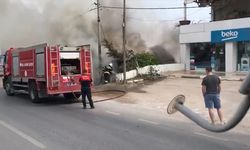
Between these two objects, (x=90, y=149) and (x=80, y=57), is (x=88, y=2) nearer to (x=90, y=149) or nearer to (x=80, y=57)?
(x=80, y=57)

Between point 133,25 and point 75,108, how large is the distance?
27.9 metres

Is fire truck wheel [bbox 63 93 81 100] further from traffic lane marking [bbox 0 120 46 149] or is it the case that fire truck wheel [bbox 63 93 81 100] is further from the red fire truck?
traffic lane marking [bbox 0 120 46 149]

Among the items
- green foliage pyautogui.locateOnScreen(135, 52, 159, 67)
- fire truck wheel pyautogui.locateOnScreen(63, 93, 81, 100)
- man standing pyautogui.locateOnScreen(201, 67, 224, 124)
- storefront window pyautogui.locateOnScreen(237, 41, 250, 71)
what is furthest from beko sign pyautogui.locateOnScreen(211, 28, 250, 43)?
man standing pyautogui.locateOnScreen(201, 67, 224, 124)

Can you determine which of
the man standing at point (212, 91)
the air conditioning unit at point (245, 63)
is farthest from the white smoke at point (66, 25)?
the man standing at point (212, 91)

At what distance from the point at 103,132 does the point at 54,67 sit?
755 centimetres

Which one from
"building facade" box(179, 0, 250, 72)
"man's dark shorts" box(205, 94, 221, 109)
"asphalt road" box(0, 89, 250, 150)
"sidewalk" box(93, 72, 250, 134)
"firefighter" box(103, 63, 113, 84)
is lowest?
"asphalt road" box(0, 89, 250, 150)

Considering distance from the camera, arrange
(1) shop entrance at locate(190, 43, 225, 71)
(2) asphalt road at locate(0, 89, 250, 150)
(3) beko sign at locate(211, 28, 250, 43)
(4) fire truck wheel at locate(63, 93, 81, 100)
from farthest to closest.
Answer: (1) shop entrance at locate(190, 43, 225, 71) < (3) beko sign at locate(211, 28, 250, 43) < (4) fire truck wheel at locate(63, 93, 81, 100) < (2) asphalt road at locate(0, 89, 250, 150)

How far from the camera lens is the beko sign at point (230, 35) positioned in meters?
27.7

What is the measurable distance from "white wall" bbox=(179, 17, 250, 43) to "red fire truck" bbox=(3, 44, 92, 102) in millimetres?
12731

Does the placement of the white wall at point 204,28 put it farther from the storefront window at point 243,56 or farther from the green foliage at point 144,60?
the green foliage at point 144,60

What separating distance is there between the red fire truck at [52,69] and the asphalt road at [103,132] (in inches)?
77.8

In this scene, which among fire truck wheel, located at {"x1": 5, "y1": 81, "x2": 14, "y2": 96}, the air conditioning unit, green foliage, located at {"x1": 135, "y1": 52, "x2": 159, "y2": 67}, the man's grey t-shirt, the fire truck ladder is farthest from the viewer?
green foliage, located at {"x1": 135, "y1": 52, "x2": 159, "y2": 67}

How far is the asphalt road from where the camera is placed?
8.82m

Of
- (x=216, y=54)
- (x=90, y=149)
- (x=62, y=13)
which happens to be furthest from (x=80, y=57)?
(x=62, y=13)
